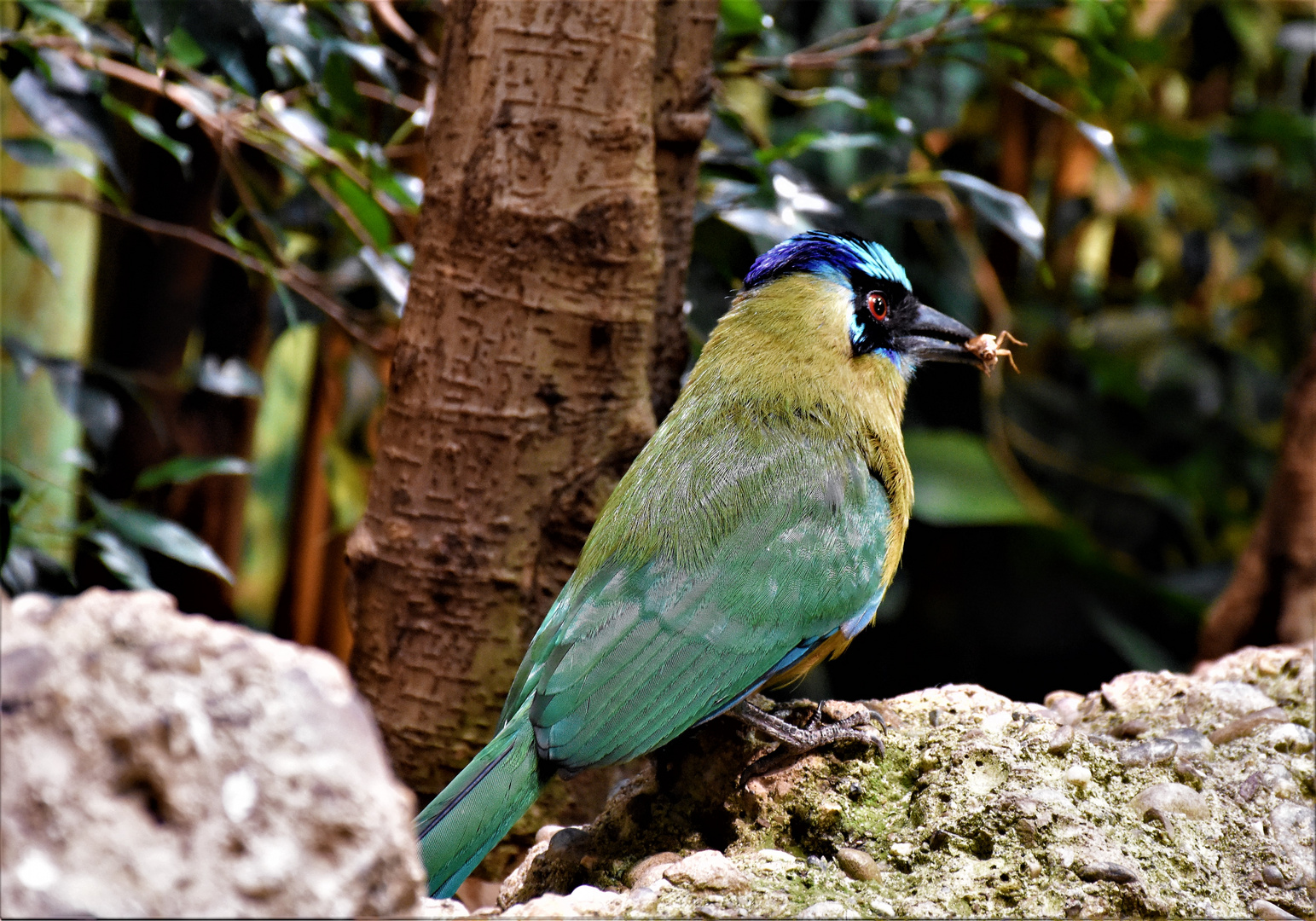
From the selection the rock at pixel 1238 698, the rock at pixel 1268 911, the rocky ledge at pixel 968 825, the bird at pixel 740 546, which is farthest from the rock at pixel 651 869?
the rock at pixel 1238 698

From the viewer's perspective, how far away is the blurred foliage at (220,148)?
2.39 meters

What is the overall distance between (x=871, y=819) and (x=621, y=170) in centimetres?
131

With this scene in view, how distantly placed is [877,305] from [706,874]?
1288 millimetres

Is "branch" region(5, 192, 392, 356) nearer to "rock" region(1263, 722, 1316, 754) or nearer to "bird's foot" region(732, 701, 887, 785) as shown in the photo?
"bird's foot" region(732, 701, 887, 785)

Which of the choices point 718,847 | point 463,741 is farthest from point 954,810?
point 463,741

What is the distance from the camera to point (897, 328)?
8.61ft

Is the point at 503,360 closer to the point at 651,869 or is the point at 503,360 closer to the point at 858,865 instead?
the point at 651,869

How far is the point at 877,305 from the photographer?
8.43ft

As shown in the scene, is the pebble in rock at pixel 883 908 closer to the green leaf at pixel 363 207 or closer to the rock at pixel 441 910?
the rock at pixel 441 910

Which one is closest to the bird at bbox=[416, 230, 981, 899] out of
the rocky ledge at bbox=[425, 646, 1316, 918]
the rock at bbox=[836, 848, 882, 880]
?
the rocky ledge at bbox=[425, 646, 1316, 918]

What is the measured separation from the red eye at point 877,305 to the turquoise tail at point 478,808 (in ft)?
3.78

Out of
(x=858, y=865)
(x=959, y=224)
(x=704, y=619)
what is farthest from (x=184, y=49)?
(x=959, y=224)

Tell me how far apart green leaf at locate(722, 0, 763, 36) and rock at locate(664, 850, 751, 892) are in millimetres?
1914

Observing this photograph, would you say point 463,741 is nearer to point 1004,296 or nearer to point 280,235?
point 280,235
